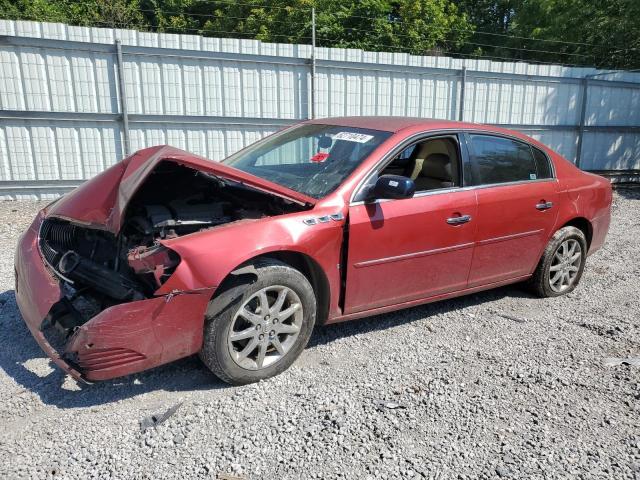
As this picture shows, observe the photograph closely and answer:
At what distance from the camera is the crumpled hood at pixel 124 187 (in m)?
3.14

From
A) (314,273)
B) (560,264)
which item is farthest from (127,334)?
(560,264)

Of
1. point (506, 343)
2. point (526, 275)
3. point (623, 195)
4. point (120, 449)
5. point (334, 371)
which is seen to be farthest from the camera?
point (623, 195)

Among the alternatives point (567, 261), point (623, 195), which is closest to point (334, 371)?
point (567, 261)

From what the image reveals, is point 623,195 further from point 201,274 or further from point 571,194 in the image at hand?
point 201,274

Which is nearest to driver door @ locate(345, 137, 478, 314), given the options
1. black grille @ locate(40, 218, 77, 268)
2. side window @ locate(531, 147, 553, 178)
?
side window @ locate(531, 147, 553, 178)

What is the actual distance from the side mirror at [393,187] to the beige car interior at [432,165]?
51 centimetres

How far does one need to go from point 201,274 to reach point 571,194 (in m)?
3.64

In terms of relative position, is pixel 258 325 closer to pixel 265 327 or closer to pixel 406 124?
pixel 265 327

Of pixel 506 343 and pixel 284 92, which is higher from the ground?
pixel 284 92

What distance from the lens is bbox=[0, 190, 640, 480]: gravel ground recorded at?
2.66 metres

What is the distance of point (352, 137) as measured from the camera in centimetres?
413

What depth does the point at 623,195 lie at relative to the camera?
A: 12.0m

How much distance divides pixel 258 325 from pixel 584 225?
361 centimetres

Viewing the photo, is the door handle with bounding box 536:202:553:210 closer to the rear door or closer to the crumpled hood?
the rear door
